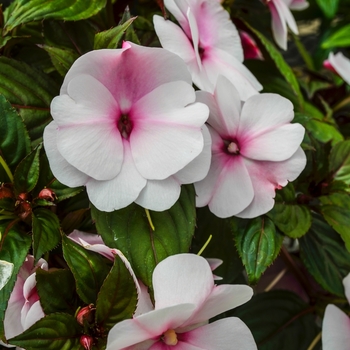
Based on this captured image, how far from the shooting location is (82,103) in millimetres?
437

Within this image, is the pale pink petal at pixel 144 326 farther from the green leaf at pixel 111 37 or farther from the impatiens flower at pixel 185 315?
the green leaf at pixel 111 37

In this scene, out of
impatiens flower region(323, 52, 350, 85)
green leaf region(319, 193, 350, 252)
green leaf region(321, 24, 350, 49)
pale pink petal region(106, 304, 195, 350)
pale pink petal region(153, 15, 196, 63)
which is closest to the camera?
pale pink petal region(106, 304, 195, 350)

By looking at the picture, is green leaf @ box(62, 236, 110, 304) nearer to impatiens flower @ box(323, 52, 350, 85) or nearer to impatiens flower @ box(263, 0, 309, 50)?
impatiens flower @ box(263, 0, 309, 50)

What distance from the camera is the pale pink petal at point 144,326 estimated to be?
38 centimetres

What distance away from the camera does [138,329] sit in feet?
1.29

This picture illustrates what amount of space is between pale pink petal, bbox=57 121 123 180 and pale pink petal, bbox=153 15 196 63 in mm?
113

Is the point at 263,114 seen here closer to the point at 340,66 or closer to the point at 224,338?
the point at 224,338

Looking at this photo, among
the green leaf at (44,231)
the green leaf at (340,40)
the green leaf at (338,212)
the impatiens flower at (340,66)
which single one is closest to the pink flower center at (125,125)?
the green leaf at (44,231)

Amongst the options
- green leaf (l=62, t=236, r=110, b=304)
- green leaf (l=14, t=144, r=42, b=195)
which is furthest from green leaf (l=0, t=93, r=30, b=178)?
green leaf (l=62, t=236, r=110, b=304)

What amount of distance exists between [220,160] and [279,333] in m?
0.31

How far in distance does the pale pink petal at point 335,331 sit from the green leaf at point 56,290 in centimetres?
30

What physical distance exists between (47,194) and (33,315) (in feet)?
0.38

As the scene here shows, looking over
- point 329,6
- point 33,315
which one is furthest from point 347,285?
point 329,6

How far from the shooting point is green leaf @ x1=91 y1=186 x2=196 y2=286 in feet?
1.54
